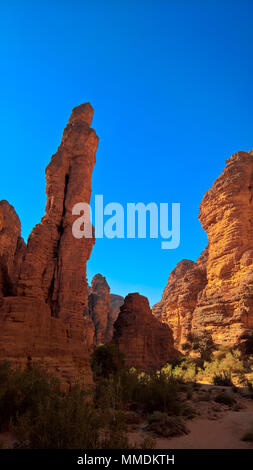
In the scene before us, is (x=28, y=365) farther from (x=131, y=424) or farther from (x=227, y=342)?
(x=227, y=342)

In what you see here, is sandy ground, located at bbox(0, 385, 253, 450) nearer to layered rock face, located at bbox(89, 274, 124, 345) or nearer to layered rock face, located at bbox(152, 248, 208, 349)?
layered rock face, located at bbox(152, 248, 208, 349)

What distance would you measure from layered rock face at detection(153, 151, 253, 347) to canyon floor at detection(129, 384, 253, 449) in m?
18.5

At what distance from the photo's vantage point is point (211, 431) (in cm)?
833

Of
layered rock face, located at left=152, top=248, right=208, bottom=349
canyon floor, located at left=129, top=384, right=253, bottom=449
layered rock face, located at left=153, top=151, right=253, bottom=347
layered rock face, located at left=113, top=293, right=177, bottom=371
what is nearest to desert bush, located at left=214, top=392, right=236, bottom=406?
canyon floor, located at left=129, top=384, right=253, bottom=449

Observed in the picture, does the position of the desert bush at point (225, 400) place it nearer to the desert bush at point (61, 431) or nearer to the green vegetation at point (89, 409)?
the green vegetation at point (89, 409)

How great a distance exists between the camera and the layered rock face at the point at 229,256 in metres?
30.8

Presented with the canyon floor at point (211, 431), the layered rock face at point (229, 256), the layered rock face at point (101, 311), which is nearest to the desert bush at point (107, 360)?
the canyon floor at point (211, 431)

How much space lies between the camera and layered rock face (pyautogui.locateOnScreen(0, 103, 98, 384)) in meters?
10.4

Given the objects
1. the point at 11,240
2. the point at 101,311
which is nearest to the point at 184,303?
the point at 101,311

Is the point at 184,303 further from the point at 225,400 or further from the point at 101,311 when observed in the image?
the point at 225,400

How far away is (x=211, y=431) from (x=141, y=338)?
15309mm
